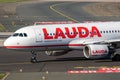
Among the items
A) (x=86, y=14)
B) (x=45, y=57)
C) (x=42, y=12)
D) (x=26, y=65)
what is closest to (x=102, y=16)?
(x=86, y=14)

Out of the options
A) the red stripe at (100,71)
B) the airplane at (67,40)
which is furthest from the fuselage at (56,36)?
the red stripe at (100,71)

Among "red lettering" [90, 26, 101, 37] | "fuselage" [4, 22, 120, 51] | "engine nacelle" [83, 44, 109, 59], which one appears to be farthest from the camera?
"red lettering" [90, 26, 101, 37]

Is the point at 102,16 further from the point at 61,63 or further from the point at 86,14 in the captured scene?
the point at 61,63

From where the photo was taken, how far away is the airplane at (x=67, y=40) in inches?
1719

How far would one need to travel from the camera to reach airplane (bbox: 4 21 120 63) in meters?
43.7

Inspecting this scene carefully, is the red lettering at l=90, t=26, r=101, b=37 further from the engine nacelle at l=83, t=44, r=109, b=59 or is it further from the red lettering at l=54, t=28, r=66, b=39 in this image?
the red lettering at l=54, t=28, r=66, b=39

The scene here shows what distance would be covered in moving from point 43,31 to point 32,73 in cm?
842

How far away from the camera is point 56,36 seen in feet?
146

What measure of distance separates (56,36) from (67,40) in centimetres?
120

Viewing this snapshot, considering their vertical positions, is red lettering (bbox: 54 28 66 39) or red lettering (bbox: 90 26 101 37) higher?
red lettering (bbox: 54 28 66 39)

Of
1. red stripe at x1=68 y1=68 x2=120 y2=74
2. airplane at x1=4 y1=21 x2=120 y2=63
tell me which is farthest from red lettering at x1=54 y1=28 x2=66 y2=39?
red stripe at x1=68 y1=68 x2=120 y2=74

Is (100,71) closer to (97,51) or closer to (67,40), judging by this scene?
(97,51)

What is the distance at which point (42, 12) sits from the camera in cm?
11025

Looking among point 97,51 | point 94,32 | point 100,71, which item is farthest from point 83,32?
point 100,71
